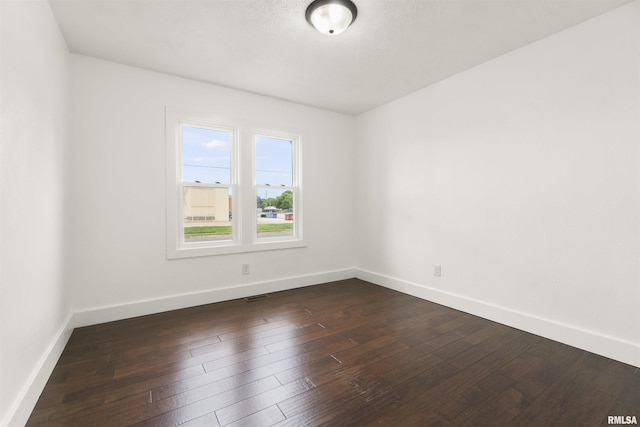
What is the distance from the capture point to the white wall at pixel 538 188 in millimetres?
2107

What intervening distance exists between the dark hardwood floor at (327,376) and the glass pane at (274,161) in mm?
1857

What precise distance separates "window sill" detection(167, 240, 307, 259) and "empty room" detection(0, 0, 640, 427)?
0.04 metres

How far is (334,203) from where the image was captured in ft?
14.5

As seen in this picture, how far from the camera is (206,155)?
3484 millimetres

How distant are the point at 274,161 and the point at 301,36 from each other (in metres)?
1.82

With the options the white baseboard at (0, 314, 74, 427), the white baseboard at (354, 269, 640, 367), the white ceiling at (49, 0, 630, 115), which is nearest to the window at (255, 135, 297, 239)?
the white ceiling at (49, 0, 630, 115)

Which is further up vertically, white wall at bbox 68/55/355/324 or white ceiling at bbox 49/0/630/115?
white ceiling at bbox 49/0/630/115

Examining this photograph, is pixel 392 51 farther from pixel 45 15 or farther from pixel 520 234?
pixel 45 15

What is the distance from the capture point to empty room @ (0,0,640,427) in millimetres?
1650

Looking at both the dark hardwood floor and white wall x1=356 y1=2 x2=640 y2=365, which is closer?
the dark hardwood floor

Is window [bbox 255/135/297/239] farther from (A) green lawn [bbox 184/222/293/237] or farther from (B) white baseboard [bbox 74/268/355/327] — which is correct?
(B) white baseboard [bbox 74/268/355/327]

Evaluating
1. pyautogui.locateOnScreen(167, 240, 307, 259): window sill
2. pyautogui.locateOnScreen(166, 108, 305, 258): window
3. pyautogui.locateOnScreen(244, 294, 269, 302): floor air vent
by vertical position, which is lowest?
pyautogui.locateOnScreen(244, 294, 269, 302): floor air vent

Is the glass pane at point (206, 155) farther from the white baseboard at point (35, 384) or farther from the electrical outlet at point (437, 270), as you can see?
the electrical outlet at point (437, 270)

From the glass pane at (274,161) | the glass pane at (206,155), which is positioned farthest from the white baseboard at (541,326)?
the glass pane at (206,155)
